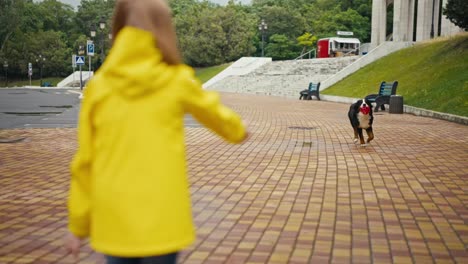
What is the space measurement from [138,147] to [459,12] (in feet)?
76.2

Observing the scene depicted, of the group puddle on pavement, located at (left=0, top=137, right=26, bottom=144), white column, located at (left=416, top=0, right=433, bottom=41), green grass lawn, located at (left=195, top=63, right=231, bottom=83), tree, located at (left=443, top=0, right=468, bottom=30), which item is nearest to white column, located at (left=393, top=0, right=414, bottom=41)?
white column, located at (left=416, top=0, right=433, bottom=41)

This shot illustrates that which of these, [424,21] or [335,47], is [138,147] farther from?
[335,47]

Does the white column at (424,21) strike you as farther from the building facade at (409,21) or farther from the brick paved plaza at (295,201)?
the brick paved plaza at (295,201)

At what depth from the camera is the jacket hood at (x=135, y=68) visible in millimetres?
1754

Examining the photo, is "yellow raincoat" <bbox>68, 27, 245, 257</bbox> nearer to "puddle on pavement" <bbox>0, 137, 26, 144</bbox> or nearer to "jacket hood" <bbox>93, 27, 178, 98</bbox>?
"jacket hood" <bbox>93, 27, 178, 98</bbox>

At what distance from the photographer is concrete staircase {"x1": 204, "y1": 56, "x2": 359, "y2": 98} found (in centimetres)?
3797

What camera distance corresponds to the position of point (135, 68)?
1.78m

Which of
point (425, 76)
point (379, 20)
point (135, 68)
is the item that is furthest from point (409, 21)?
point (135, 68)

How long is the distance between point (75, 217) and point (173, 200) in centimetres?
40

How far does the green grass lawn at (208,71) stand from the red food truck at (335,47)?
12467 mm

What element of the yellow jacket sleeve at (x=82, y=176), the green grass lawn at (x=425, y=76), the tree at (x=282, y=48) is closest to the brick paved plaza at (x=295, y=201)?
the yellow jacket sleeve at (x=82, y=176)

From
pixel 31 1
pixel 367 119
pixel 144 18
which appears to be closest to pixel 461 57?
pixel 367 119

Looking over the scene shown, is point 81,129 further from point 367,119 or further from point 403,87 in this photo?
point 403,87

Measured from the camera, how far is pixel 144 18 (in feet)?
6.04
